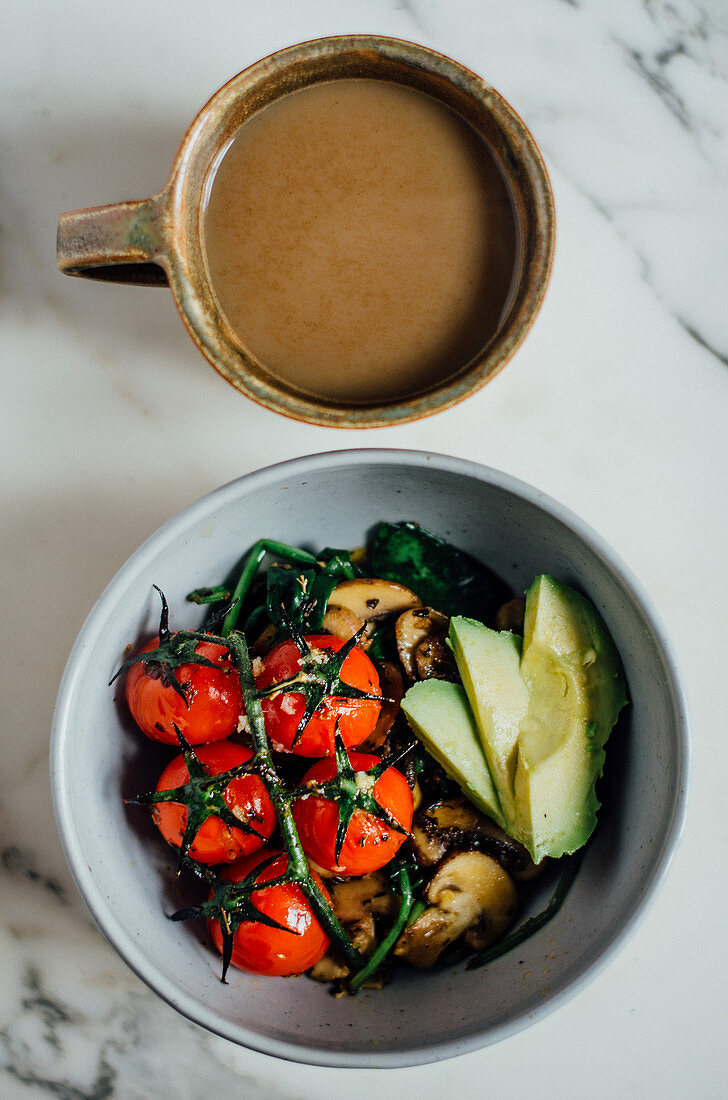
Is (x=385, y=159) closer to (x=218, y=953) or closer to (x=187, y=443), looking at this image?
(x=187, y=443)

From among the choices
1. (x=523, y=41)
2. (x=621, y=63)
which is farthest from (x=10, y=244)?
(x=621, y=63)

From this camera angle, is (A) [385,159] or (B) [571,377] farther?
(B) [571,377]

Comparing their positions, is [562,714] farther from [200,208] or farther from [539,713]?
[200,208]

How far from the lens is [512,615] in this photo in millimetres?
901

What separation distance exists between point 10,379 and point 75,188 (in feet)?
0.77

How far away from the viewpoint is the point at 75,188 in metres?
1.00

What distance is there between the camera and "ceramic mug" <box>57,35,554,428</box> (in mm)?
780

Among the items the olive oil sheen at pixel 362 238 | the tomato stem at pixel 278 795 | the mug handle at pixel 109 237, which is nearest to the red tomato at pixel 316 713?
the tomato stem at pixel 278 795

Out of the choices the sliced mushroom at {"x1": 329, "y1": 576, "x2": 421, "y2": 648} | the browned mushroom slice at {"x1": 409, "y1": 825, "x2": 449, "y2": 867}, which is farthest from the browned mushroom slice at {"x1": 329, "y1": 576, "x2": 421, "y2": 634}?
the browned mushroom slice at {"x1": 409, "y1": 825, "x2": 449, "y2": 867}

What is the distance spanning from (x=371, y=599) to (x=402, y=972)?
1.22 feet

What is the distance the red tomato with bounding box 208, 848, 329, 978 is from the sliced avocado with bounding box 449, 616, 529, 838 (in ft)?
0.67

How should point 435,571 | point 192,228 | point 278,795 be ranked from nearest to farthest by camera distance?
point 278,795 < point 192,228 < point 435,571

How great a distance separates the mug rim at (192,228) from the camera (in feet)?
2.59

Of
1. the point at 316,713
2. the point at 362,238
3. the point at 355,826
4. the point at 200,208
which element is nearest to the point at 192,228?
the point at 200,208
